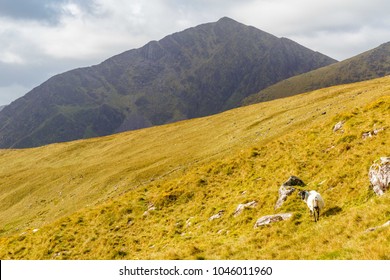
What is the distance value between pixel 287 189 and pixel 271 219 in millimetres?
3833

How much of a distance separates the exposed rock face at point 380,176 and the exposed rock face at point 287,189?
19.4 ft

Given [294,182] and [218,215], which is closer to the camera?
[294,182]

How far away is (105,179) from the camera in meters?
60.5

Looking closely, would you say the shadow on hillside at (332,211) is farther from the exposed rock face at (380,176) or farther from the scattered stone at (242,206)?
the scattered stone at (242,206)

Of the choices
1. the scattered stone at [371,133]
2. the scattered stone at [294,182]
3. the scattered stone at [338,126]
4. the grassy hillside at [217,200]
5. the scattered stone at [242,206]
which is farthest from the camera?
the scattered stone at [338,126]

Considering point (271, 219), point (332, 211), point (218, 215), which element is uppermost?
point (332, 211)

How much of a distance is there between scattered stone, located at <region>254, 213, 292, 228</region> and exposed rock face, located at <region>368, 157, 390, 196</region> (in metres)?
5.48

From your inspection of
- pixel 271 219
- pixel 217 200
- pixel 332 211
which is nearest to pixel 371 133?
pixel 332 211

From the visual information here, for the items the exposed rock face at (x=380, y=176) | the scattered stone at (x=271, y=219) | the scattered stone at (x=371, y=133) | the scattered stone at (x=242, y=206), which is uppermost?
the scattered stone at (x=371, y=133)

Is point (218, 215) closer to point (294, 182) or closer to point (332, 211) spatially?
point (294, 182)

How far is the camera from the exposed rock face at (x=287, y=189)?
2509 centimetres

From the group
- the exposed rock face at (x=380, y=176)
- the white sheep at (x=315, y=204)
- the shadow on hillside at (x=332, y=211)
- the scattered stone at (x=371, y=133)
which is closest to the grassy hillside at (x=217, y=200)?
the shadow on hillside at (x=332, y=211)

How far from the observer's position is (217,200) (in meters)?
32.7

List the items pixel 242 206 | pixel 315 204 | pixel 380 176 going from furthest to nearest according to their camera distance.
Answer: pixel 242 206 → pixel 315 204 → pixel 380 176
